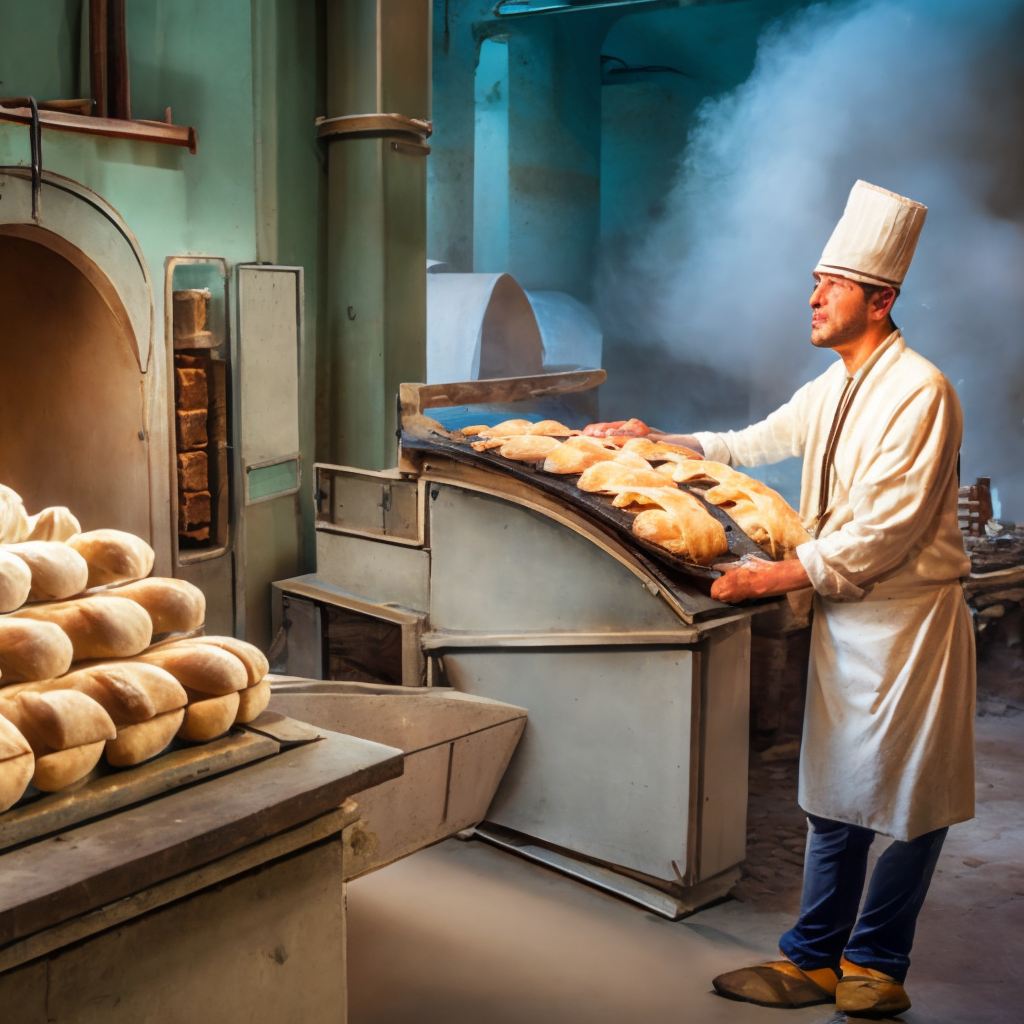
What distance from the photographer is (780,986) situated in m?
3.06

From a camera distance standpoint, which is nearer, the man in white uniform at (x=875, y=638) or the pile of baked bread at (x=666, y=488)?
the man in white uniform at (x=875, y=638)

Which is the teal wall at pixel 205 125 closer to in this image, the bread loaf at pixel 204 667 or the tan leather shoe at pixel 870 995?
the bread loaf at pixel 204 667

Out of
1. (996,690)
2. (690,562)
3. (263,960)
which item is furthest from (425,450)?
(996,690)

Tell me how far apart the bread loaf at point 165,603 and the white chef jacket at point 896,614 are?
1.60 m

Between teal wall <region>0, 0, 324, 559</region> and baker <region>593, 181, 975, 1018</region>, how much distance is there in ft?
8.97

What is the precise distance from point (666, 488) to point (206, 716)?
194 cm

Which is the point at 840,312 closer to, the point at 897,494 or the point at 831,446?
the point at 831,446

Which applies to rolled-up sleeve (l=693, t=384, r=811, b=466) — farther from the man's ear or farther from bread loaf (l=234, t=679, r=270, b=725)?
bread loaf (l=234, t=679, r=270, b=725)

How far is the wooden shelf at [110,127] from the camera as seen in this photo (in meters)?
3.81

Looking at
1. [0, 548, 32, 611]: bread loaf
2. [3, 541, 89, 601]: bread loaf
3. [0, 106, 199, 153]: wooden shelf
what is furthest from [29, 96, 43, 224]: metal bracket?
[0, 548, 32, 611]: bread loaf

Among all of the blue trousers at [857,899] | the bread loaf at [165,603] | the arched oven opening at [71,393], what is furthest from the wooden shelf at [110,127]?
the blue trousers at [857,899]

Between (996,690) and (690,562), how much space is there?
328 cm

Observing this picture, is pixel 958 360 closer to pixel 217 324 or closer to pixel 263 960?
pixel 217 324

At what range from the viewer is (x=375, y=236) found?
529 cm
